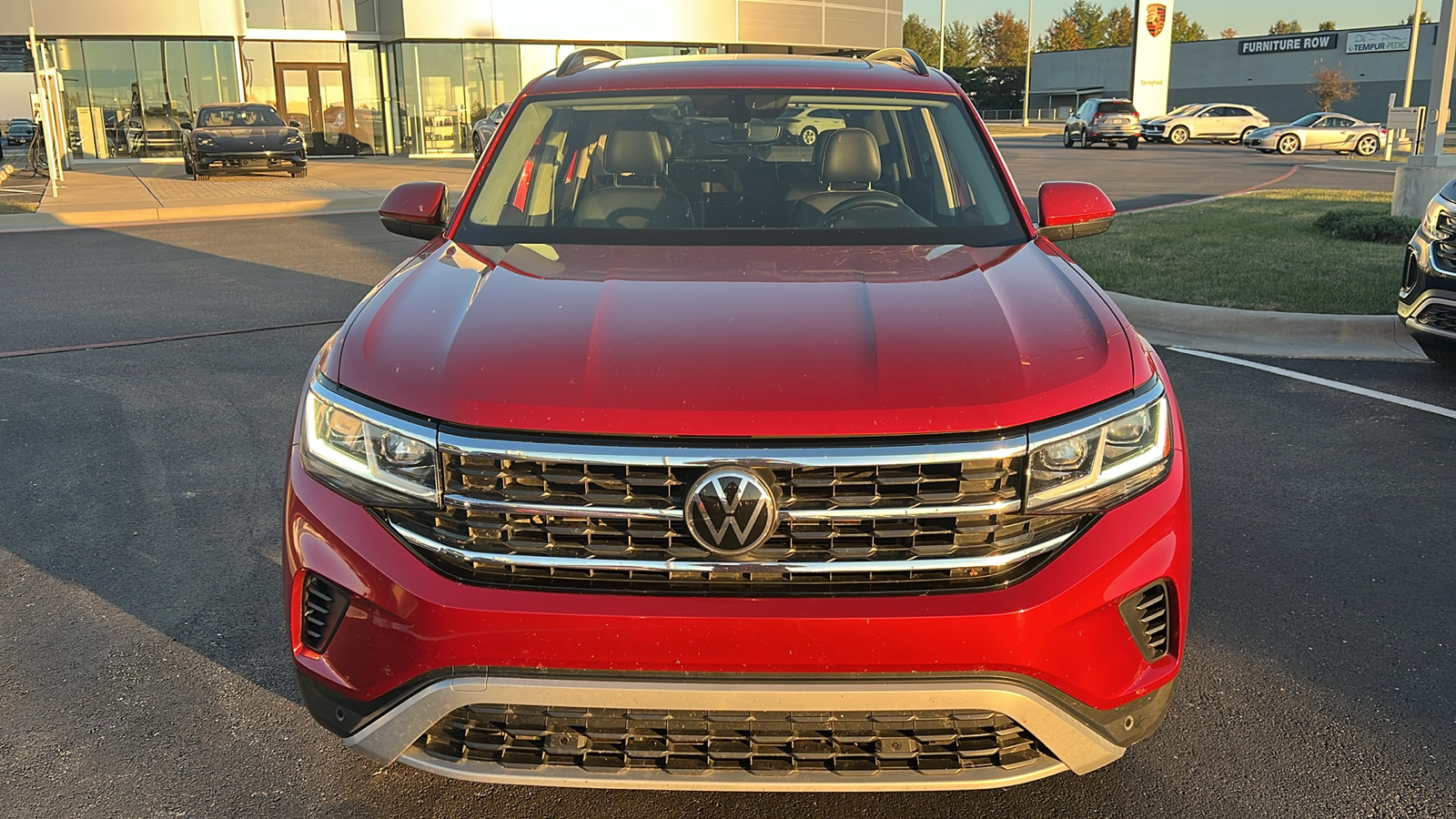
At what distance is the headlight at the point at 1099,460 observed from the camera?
2309 millimetres

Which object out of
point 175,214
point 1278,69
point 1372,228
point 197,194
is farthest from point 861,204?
point 1278,69

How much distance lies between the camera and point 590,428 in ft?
7.38

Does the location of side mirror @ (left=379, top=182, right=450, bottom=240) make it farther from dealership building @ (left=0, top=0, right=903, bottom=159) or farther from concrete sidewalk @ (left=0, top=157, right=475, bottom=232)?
dealership building @ (left=0, top=0, right=903, bottom=159)

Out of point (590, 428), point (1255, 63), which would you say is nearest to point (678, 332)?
point (590, 428)

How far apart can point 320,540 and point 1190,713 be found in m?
2.27

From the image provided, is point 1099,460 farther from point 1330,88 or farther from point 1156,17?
point 1330,88

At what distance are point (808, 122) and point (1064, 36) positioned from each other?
12588 cm

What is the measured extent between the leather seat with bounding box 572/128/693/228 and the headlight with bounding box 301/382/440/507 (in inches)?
55.1

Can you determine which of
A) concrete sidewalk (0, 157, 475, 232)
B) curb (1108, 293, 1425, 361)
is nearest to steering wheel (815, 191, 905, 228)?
curb (1108, 293, 1425, 361)

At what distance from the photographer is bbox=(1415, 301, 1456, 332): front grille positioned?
20.8ft

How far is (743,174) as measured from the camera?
13.0ft

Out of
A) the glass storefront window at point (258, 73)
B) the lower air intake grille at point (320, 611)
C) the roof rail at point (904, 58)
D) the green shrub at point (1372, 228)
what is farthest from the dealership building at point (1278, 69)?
the lower air intake grille at point (320, 611)

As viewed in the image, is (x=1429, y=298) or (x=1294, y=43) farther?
(x=1294, y=43)

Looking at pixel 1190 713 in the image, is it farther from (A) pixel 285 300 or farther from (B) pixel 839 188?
(A) pixel 285 300
